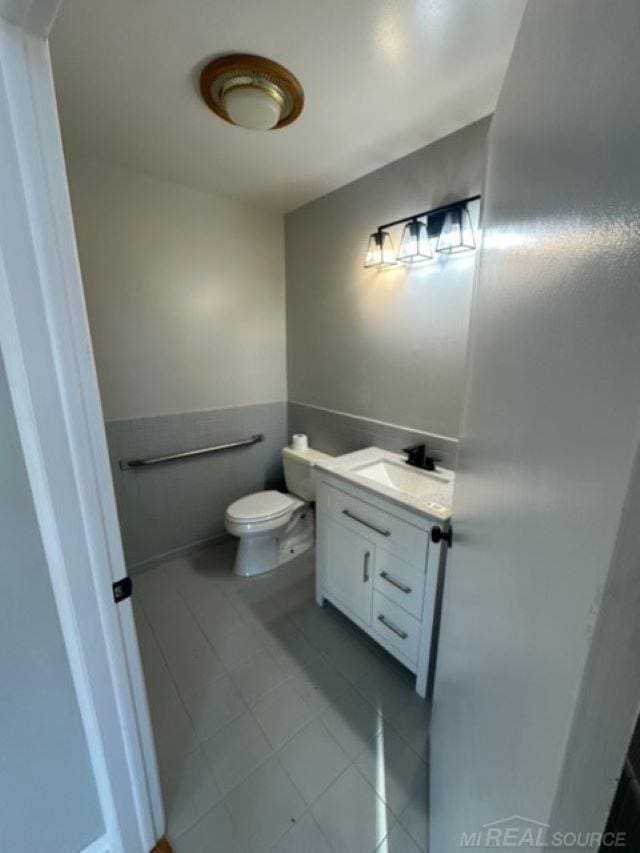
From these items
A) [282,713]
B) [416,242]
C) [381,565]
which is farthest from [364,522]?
[416,242]

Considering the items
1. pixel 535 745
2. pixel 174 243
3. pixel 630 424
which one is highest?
pixel 174 243

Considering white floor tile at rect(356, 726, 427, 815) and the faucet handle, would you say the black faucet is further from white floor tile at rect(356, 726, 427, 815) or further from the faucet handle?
white floor tile at rect(356, 726, 427, 815)

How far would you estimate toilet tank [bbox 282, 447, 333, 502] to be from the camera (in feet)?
7.43

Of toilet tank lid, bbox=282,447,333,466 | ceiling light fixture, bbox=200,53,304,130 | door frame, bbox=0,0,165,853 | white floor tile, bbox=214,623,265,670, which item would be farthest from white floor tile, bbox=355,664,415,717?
ceiling light fixture, bbox=200,53,304,130

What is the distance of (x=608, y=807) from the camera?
241mm

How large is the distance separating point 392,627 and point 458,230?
1689 millimetres

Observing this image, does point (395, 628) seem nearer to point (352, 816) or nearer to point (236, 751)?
point (352, 816)

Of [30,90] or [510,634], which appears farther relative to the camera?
[30,90]

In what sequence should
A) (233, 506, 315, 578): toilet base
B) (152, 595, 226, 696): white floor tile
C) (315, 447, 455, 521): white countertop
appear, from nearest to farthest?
(315, 447, 455, 521): white countertop → (152, 595, 226, 696): white floor tile → (233, 506, 315, 578): toilet base

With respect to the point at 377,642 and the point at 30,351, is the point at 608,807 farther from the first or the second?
the point at 377,642

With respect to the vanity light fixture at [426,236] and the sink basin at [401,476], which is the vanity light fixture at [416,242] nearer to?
the vanity light fixture at [426,236]

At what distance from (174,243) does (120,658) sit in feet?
6.59

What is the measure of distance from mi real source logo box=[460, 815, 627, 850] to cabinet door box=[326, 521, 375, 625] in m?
1.05

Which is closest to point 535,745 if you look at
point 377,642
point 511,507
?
point 511,507
